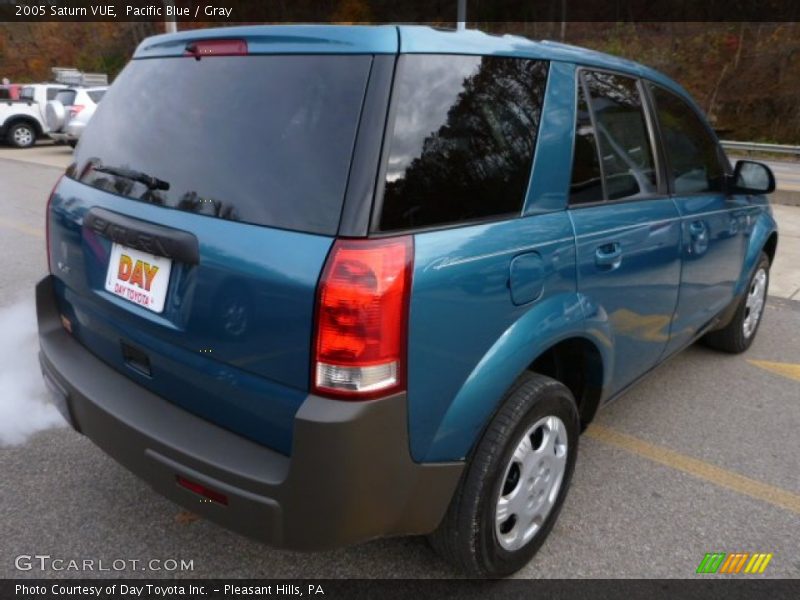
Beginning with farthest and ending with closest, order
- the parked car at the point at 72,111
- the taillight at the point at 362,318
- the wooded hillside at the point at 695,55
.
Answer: the wooded hillside at the point at 695,55, the parked car at the point at 72,111, the taillight at the point at 362,318

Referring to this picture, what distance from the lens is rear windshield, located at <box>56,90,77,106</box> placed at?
1556cm

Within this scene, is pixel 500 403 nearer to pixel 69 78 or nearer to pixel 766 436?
pixel 766 436

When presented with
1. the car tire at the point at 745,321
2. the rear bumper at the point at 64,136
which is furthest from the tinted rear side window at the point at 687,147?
the rear bumper at the point at 64,136

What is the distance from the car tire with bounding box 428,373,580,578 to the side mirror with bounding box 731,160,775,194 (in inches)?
72.8

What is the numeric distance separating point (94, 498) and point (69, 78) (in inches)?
1048

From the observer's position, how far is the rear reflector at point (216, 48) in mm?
1951

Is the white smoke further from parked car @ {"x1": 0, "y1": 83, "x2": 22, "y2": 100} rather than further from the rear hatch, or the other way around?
parked car @ {"x1": 0, "y1": 83, "x2": 22, "y2": 100}

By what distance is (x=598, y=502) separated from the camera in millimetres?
2699

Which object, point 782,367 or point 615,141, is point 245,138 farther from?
point 782,367

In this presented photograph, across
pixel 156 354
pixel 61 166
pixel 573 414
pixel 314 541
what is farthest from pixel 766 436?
pixel 61 166

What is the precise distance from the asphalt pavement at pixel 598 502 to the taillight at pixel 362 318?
99cm

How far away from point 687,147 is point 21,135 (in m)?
19.4

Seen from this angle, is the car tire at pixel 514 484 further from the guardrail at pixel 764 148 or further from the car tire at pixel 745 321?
the guardrail at pixel 764 148
